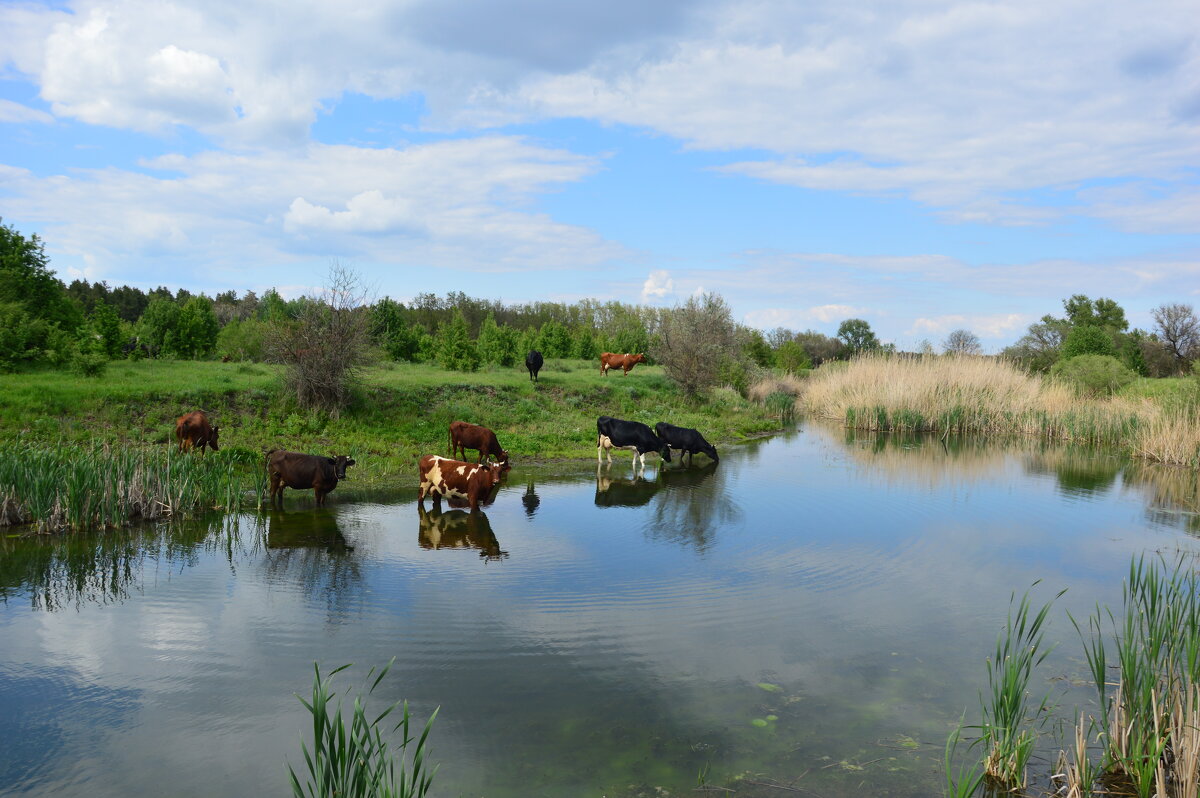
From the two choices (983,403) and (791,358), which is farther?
(791,358)

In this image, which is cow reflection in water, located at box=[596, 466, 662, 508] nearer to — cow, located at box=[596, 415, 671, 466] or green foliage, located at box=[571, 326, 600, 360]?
cow, located at box=[596, 415, 671, 466]

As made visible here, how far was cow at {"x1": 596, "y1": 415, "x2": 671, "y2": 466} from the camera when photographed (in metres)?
18.9

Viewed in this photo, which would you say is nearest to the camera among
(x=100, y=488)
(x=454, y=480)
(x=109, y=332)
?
(x=100, y=488)

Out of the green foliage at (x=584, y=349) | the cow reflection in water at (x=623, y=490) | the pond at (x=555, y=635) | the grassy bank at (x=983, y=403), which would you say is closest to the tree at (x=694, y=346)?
the grassy bank at (x=983, y=403)

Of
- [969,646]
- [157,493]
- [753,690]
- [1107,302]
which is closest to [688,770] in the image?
[753,690]

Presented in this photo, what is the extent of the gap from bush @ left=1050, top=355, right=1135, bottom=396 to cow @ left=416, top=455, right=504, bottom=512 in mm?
30232

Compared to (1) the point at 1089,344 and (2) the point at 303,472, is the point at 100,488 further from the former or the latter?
(1) the point at 1089,344

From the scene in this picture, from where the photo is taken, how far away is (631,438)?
1889cm

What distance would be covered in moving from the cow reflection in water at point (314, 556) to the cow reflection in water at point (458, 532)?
124cm

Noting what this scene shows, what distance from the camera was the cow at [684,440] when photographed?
64.0ft

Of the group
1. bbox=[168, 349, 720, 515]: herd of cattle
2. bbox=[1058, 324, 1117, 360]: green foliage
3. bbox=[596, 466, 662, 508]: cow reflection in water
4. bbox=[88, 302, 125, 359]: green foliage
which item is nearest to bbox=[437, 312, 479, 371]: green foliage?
bbox=[168, 349, 720, 515]: herd of cattle

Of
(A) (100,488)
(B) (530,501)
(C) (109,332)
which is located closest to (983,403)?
(B) (530,501)

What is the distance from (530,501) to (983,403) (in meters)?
20.7

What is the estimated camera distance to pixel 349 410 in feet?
65.8
